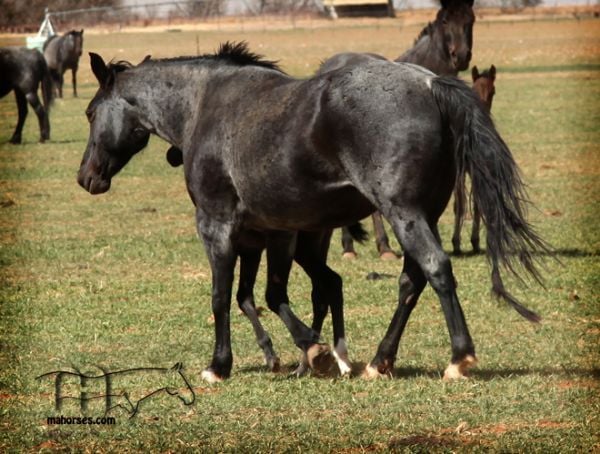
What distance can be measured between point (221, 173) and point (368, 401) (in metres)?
1.87

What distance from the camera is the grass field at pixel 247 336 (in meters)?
6.15

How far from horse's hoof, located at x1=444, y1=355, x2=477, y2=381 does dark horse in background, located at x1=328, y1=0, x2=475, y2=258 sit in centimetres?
569

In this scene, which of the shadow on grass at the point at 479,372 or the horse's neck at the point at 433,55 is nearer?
the shadow on grass at the point at 479,372

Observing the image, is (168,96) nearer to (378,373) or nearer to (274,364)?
(274,364)

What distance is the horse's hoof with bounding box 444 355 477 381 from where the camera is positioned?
7.19 m

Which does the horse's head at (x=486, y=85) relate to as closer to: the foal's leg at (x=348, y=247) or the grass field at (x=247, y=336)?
the grass field at (x=247, y=336)

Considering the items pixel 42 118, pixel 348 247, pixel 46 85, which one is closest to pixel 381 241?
pixel 348 247

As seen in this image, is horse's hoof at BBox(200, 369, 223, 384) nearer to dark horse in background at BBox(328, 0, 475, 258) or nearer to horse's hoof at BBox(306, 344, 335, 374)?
horse's hoof at BBox(306, 344, 335, 374)

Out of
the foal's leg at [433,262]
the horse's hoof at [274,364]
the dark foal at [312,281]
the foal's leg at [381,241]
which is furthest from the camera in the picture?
the foal's leg at [381,241]

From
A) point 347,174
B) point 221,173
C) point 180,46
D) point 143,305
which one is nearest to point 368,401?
point 347,174

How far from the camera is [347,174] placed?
7.22m

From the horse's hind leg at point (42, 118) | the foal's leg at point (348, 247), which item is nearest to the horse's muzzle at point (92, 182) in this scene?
the foal's leg at point (348, 247)

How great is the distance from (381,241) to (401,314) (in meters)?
5.51

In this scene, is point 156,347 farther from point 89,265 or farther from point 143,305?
point 89,265
